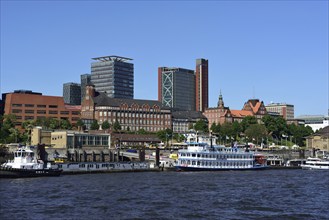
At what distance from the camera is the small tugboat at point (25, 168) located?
4171 inches

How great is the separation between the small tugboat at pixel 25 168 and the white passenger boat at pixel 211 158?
37.3 m

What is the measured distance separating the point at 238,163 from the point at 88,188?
69.2m

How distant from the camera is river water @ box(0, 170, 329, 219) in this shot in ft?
202

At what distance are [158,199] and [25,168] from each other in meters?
43.9

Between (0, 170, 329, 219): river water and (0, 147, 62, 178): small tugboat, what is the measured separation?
4876mm

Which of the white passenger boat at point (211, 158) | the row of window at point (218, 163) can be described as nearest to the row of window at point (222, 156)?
the white passenger boat at point (211, 158)

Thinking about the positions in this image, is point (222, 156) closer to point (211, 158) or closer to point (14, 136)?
point (211, 158)

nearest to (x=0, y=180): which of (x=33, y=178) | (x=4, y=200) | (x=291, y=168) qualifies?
(x=33, y=178)

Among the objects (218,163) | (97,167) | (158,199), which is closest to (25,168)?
(97,167)

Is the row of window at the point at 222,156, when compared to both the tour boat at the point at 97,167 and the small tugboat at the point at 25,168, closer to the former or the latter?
the tour boat at the point at 97,167

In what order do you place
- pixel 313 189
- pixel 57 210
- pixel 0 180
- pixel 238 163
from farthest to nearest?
pixel 238 163 → pixel 0 180 → pixel 313 189 → pixel 57 210

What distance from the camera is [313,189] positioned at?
92.1m

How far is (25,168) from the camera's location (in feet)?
357

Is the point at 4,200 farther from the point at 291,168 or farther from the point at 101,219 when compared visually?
the point at 291,168
